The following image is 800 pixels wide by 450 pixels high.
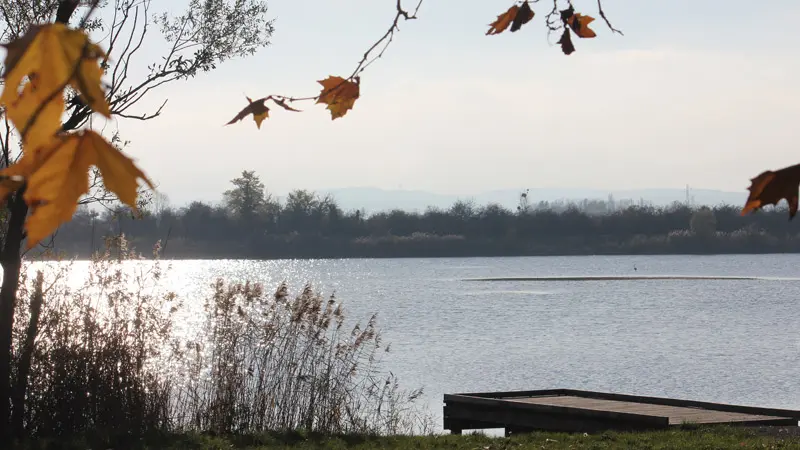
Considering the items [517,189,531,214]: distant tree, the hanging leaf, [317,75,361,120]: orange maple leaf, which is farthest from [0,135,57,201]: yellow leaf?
[517,189,531,214]: distant tree

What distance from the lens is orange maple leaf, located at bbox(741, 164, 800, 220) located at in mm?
1255

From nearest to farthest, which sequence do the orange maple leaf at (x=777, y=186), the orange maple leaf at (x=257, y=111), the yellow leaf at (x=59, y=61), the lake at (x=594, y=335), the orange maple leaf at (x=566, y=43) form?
the yellow leaf at (x=59, y=61) → the orange maple leaf at (x=777, y=186) → the orange maple leaf at (x=257, y=111) → the orange maple leaf at (x=566, y=43) → the lake at (x=594, y=335)

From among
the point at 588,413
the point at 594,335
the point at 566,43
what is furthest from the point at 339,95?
the point at 594,335

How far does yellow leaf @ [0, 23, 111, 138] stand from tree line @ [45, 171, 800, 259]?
11195cm

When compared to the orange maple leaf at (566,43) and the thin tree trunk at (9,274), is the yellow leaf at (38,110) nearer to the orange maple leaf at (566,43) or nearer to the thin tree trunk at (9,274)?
the orange maple leaf at (566,43)

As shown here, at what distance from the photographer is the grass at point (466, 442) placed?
10219 mm

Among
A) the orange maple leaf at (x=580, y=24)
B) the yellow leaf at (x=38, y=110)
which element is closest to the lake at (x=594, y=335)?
the orange maple leaf at (x=580, y=24)

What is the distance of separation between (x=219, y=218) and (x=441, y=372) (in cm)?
8588

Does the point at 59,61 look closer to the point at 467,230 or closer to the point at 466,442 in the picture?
the point at 466,442

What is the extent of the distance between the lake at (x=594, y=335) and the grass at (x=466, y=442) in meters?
7.03

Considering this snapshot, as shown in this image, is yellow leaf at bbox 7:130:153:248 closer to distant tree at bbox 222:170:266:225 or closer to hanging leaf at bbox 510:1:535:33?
hanging leaf at bbox 510:1:535:33

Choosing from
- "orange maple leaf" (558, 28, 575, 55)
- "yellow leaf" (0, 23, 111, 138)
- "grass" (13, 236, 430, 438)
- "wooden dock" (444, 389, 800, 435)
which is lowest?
"wooden dock" (444, 389, 800, 435)

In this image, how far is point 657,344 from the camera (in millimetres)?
37812

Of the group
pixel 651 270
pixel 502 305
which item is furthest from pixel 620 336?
pixel 651 270
